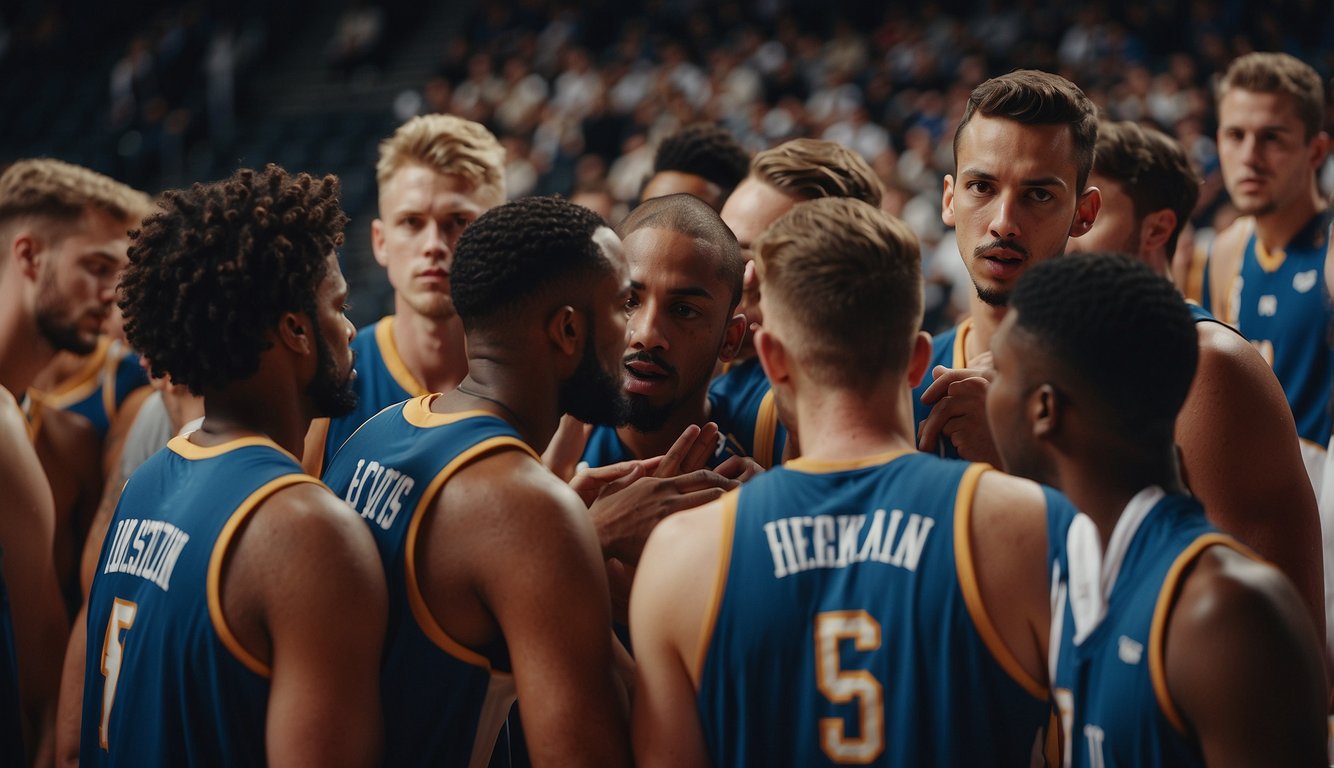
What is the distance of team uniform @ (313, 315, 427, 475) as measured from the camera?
4715mm

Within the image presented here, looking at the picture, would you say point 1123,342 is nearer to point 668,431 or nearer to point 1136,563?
point 1136,563

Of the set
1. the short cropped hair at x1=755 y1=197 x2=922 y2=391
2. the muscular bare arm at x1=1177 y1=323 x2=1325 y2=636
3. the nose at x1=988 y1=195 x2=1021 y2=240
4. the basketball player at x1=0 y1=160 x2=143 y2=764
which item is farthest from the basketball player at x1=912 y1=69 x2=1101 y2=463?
the basketball player at x1=0 y1=160 x2=143 y2=764

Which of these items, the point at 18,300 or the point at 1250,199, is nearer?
the point at 18,300

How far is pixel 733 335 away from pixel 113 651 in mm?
1919

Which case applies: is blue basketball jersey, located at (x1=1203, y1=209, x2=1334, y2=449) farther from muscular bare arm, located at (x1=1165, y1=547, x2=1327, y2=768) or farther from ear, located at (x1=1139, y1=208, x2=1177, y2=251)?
muscular bare arm, located at (x1=1165, y1=547, x2=1327, y2=768)

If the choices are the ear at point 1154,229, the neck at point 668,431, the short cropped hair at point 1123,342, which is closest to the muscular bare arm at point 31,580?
the neck at point 668,431

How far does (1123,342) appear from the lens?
2.28 metres

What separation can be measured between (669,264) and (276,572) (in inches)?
61.0

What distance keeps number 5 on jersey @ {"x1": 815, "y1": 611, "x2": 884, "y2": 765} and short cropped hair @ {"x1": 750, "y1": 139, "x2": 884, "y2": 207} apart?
244 cm

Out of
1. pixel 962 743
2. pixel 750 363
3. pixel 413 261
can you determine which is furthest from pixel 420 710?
pixel 413 261

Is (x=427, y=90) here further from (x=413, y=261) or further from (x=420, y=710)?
(x=420, y=710)

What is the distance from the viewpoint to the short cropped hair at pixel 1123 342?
89.7 inches

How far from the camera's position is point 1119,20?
15.1 metres

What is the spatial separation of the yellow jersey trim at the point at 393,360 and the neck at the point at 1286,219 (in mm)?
4213
